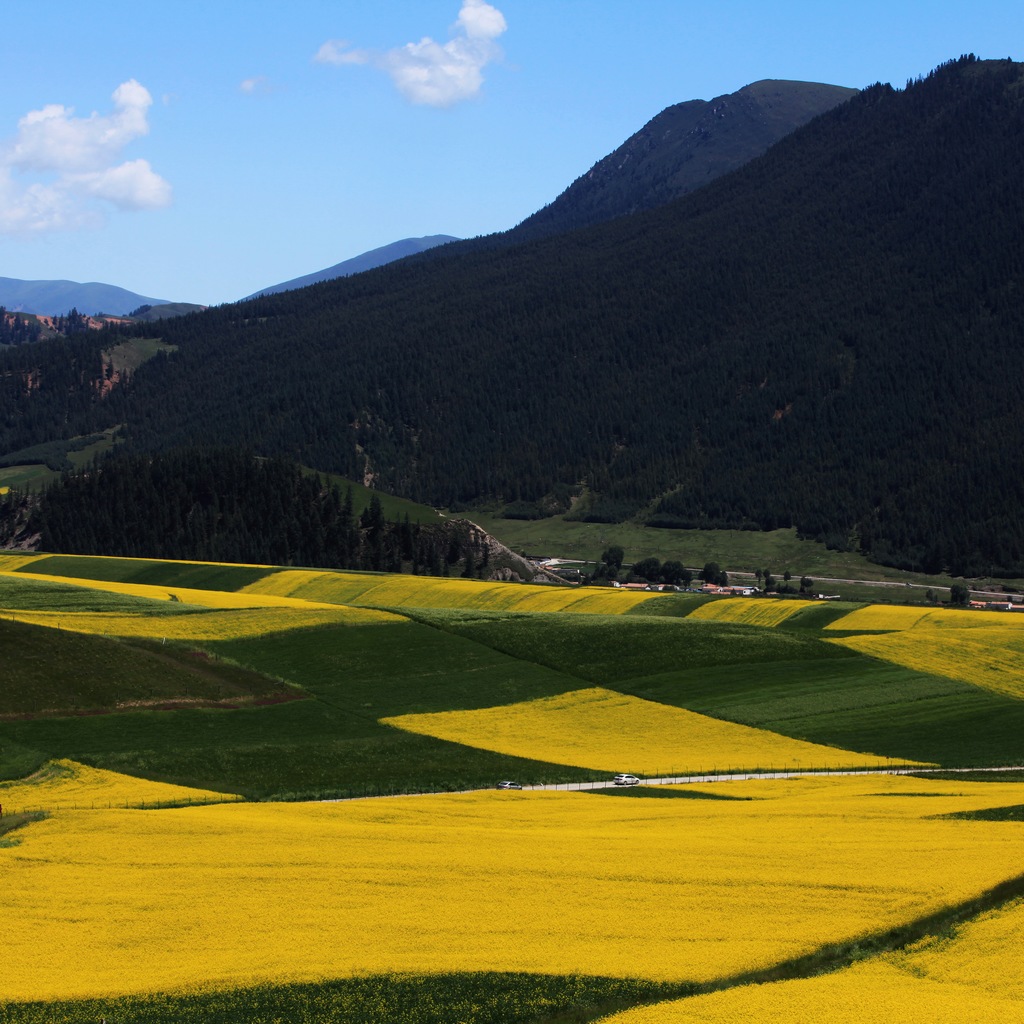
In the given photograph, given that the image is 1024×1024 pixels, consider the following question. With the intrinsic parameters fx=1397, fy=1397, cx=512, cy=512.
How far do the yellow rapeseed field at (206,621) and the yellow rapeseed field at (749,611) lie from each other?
33.7 m

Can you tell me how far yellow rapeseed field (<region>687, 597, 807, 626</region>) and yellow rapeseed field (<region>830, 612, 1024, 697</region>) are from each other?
17.9 m

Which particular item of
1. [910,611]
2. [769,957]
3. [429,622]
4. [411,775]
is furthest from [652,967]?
[910,611]

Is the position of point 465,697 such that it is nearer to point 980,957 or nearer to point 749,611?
point 749,611

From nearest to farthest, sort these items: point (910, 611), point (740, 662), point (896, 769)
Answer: point (896, 769) → point (740, 662) → point (910, 611)

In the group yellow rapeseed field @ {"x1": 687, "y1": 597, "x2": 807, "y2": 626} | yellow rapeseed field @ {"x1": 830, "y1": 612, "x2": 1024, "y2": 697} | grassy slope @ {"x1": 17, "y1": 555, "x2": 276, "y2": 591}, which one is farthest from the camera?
grassy slope @ {"x1": 17, "y1": 555, "x2": 276, "y2": 591}

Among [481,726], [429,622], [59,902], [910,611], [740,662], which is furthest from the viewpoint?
[910,611]

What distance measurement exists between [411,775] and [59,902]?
28.6 m

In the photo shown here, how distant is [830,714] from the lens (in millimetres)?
86812

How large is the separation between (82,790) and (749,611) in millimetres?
80364

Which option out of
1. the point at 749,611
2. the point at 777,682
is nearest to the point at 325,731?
the point at 777,682

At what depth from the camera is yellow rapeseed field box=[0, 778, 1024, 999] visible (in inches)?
1444

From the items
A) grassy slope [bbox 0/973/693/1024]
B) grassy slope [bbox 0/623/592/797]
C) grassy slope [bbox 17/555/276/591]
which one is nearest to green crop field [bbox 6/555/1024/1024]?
grassy slope [bbox 0/973/693/1024]

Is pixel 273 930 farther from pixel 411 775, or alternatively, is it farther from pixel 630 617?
pixel 630 617

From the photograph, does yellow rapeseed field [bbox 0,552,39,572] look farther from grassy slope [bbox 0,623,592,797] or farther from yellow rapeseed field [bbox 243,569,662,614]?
grassy slope [bbox 0,623,592,797]
